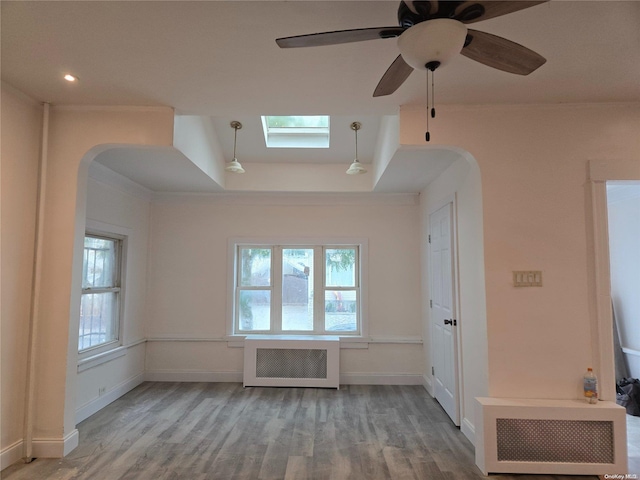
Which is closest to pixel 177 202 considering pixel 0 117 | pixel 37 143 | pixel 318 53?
pixel 37 143

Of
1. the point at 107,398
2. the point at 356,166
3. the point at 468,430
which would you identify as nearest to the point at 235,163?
the point at 356,166

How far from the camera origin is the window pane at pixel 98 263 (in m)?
3.79

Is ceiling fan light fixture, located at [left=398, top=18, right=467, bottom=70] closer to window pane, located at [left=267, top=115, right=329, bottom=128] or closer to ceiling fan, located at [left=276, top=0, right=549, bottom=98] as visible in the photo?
ceiling fan, located at [left=276, top=0, right=549, bottom=98]

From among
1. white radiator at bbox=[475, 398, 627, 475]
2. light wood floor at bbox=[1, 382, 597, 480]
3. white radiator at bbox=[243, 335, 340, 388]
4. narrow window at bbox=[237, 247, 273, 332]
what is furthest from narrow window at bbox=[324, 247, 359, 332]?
white radiator at bbox=[475, 398, 627, 475]

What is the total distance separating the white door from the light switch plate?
86cm

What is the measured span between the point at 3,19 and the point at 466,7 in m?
2.13

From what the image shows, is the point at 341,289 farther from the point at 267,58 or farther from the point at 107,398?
the point at 267,58

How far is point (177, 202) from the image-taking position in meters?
4.96

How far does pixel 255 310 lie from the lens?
197 inches

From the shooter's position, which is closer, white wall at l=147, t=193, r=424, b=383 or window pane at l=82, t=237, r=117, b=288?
window pane at l=82, t=237, r=117, b=288

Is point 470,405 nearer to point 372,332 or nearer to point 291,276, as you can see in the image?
point 372,332

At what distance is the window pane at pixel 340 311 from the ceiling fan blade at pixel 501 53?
363 centimetres

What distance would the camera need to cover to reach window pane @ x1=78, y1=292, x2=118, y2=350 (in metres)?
3.73

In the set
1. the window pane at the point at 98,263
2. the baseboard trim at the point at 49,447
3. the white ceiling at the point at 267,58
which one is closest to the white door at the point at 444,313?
the white ceiling at the point at 267,58
